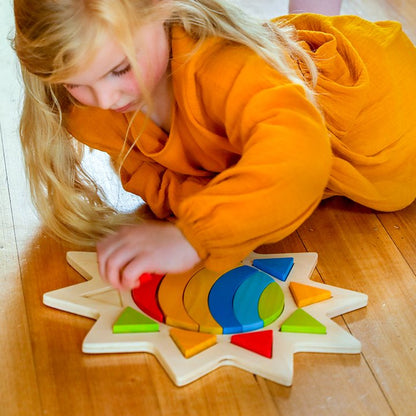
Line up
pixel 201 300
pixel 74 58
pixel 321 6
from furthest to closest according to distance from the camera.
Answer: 1. pixel 321 6
2. pixel 201 300
3. pixel 74 58

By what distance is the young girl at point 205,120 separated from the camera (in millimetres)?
867

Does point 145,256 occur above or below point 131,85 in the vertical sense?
below

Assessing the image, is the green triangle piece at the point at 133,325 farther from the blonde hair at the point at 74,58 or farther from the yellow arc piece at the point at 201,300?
the blonde hair at the point at 74,58

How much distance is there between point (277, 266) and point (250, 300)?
8 cm

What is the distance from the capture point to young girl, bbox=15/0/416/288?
2.85 feet

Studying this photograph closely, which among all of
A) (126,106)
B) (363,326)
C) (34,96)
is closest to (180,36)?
(126,106)

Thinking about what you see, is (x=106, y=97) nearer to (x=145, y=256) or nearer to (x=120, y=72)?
(x=120, y=72)

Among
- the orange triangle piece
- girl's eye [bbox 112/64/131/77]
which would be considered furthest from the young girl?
the orange triangle piece

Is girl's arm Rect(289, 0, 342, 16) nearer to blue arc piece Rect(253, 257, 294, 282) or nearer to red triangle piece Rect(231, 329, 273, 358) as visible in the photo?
blue arc piece Rect(253, 257, 294, 282)

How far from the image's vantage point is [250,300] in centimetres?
97

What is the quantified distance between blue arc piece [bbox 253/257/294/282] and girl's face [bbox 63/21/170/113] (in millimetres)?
283

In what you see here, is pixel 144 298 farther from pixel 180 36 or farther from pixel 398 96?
pixel 398 96

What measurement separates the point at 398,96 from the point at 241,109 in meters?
0.33

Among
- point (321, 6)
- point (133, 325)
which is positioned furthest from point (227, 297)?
point (321, 6)
